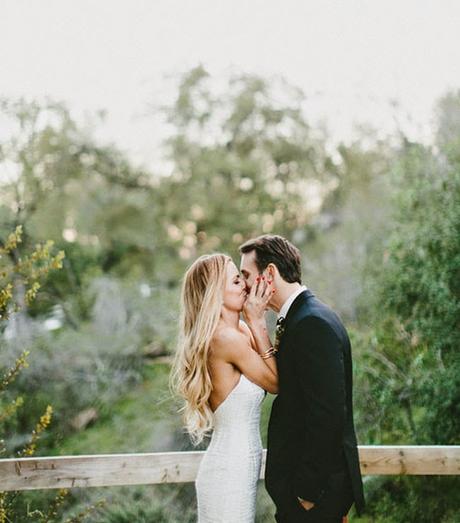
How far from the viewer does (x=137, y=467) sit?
2896mm

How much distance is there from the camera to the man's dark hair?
2529 millimetres

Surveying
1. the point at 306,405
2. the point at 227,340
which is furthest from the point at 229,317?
the point at 306,405

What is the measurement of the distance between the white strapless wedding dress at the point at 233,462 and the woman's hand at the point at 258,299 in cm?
29

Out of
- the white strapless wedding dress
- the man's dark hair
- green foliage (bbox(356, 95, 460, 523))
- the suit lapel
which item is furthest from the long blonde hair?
green foliage (bbox(356, 95, 460, 523))

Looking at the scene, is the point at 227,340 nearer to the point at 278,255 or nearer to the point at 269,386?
the point at 269,386

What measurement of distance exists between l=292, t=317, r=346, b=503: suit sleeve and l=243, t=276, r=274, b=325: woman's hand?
0.92ft

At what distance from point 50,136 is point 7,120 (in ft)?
8.99

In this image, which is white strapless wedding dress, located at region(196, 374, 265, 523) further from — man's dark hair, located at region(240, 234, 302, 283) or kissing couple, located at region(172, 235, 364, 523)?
man's dark hair, located at region(240, 234, 302, 283)

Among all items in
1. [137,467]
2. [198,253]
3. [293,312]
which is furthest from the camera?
[198,253]

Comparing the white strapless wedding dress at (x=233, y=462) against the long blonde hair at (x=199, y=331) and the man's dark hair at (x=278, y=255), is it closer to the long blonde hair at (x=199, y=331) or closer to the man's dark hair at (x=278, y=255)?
the long blonde hair at (x=199, y=331)

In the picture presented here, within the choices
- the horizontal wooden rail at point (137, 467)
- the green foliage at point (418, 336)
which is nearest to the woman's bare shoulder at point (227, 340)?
the horizontal wooden rail at point (137, 467)

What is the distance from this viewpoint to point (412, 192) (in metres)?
5.25

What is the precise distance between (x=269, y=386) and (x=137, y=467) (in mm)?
849

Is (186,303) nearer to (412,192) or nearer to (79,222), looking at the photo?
(412,192)
